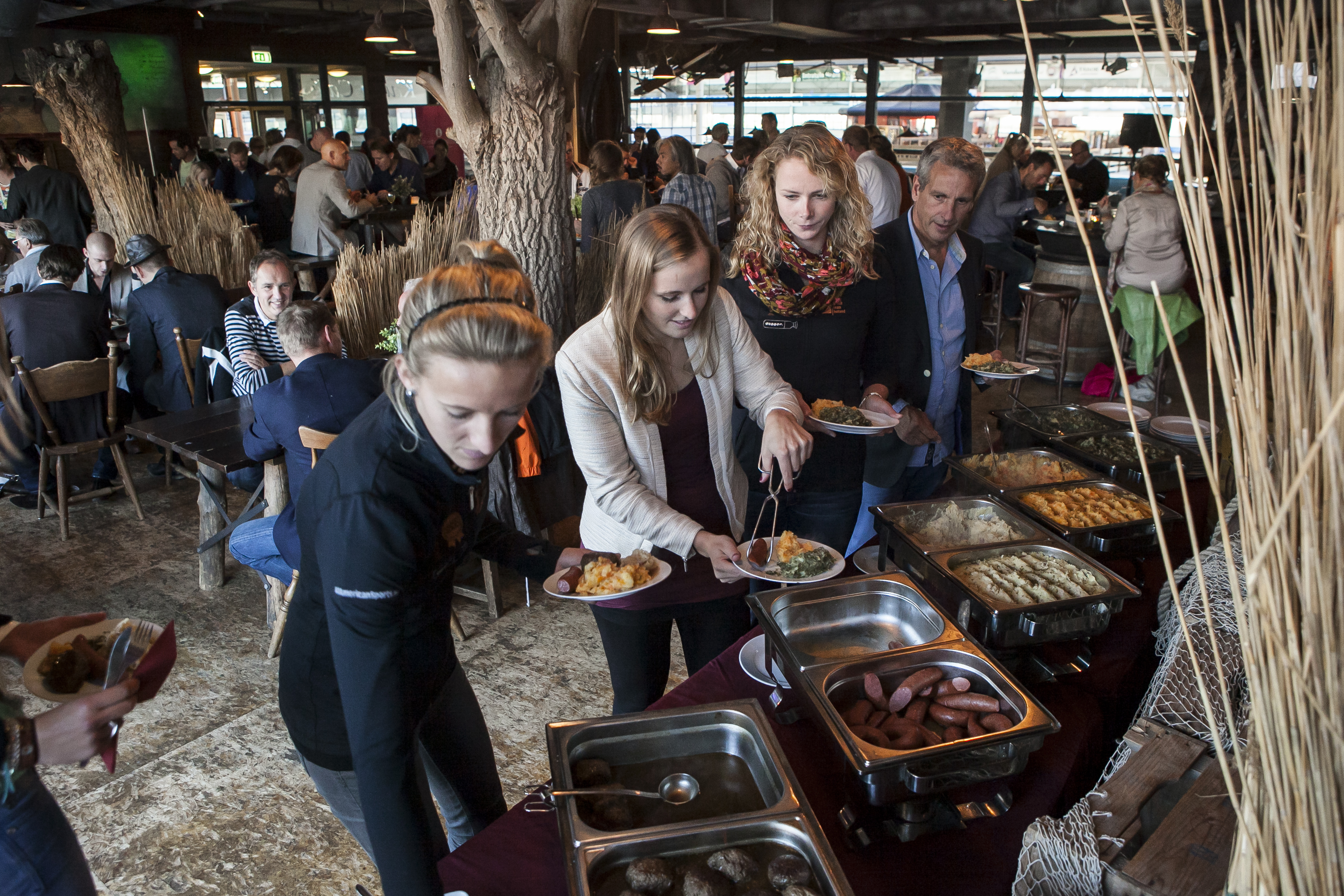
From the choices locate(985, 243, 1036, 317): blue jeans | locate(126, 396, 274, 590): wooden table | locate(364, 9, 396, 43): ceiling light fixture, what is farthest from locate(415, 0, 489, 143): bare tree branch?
locate(364, 9, 396, 43): ceiling light fixture

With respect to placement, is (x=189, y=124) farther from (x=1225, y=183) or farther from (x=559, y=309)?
(x=1225, y=183)

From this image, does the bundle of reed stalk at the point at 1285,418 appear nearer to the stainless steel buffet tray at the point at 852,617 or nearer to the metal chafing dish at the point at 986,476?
the stainless steel buffet tray at the point at 852,617

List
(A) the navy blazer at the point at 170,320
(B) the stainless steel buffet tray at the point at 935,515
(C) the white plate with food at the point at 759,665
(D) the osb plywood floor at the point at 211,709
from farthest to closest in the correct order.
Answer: (A) the navy blazer at the point at 170,320 → (D) the osb plywood floor at the point at 211,709 → (B) the stainless steel buffet tray at the point at 935,515 → (C) the white plate with food at the point at 759,665

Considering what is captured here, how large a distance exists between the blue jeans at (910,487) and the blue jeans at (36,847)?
6.24 ft

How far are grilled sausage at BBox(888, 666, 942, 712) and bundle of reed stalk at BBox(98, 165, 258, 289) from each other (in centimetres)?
514

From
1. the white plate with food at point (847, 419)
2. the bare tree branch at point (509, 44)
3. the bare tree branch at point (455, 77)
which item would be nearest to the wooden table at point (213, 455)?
the bare tree branch at point (455, 77)

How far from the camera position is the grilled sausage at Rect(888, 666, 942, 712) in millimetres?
1422

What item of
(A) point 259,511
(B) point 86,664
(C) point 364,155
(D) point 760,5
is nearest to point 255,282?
(A) point 259,511

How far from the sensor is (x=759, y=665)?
66.9 inches

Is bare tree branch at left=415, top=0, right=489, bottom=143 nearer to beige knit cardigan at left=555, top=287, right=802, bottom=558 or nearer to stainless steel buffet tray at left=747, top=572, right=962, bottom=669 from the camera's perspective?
beige knit cardigan at left=555, top=287, right=802, bottom=558

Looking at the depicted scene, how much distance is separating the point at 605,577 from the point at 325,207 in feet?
18.1

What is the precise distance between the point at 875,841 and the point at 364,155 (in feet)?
27.4

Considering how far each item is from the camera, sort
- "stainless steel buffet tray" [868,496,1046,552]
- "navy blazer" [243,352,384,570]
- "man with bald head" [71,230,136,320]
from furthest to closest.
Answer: "man with bald head" [71,230,136,320] < "navy blazer" [243,352,384,570] < "stainless steel buffet tray" [868,496,1046,552]

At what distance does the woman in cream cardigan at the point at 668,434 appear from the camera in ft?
5.57
